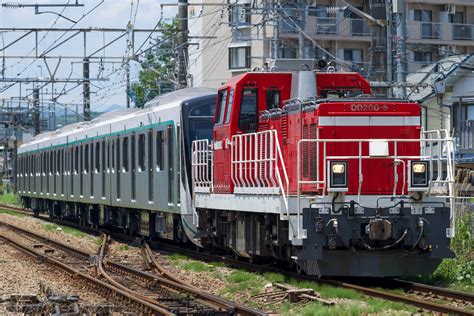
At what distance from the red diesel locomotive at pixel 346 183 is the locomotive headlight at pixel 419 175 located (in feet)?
0.05

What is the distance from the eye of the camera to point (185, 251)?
23047mm

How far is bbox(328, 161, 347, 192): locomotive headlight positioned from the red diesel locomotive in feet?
0.05

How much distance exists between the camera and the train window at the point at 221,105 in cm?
1875

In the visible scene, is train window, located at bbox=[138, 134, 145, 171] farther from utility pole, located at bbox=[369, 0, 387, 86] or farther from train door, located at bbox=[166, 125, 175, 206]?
utility pole, located at bbox=[369, 0, 387, 86]

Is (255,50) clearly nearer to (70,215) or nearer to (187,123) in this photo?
(70,215)

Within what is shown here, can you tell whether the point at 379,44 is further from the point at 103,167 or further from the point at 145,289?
the point at 145,289

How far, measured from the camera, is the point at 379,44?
989 inches

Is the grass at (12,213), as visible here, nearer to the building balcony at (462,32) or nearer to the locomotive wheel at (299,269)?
the building balcony at (462,32)

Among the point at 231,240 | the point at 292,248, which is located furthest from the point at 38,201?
the point at 292,248

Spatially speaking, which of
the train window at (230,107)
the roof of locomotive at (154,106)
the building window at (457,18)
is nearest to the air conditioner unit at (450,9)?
the building window at (457,18)

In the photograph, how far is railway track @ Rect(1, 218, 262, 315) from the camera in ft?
43.4

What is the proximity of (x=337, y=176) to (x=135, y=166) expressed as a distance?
39.7ft

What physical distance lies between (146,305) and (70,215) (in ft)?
84.5

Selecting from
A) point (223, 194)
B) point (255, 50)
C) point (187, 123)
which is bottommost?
point (223, 194)
